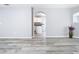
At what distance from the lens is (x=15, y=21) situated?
5.68 metres

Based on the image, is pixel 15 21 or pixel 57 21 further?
A: pixel 15 21

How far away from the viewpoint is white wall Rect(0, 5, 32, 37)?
480cm

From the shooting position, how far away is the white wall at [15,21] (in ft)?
15.8

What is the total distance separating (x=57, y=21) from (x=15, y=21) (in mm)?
1983

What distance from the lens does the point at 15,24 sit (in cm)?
549

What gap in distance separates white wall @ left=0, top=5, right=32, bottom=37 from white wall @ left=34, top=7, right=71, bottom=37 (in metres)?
1.02

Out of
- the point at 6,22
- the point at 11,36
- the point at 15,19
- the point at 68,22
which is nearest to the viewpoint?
the point at 11,36

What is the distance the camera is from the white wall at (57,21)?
15.8 feet

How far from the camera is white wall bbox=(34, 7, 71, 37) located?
482cm

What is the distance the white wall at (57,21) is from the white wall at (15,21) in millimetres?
1023

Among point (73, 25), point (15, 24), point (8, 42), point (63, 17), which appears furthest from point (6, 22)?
point (73, 25)
